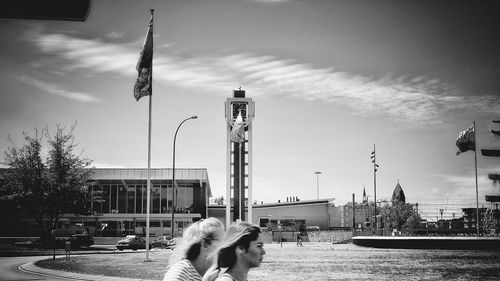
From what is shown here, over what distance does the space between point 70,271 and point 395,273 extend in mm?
13006

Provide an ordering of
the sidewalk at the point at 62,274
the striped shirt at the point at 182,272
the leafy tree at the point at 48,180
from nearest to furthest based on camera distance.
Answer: the striped shirt at the point at 182,272 < the sidewalk at the point at 62,274 < the leafy tree at the point at 48,180

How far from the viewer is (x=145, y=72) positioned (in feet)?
88.1

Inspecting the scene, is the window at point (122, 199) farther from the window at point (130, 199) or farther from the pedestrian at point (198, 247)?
the pedestrian at point (198, 247)

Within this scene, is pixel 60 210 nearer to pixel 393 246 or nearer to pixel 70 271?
pixel 70 271

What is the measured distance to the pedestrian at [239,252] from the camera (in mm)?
3234

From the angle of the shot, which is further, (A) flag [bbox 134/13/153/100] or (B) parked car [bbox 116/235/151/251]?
(B) parked car [bbox 116/235/151/251]

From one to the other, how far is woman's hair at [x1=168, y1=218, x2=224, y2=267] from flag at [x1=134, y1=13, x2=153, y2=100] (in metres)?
23.5

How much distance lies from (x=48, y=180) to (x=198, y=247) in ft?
140

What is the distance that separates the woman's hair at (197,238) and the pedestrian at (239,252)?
2.17ft

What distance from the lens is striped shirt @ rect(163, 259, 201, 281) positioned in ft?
12.6

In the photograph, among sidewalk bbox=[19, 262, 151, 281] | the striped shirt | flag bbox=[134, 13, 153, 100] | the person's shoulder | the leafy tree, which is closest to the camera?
the person's shoulder

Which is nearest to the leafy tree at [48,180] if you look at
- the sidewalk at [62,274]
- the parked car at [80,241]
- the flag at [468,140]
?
the parked car at [80,241]

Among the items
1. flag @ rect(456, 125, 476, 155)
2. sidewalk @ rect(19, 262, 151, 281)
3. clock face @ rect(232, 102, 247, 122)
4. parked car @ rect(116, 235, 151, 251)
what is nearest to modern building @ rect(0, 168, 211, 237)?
clock face @ rect(232, 102, 247, 122)

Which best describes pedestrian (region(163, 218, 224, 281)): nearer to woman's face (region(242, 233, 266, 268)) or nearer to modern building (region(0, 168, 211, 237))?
woman's face (region(242, 233, 266, 268))
